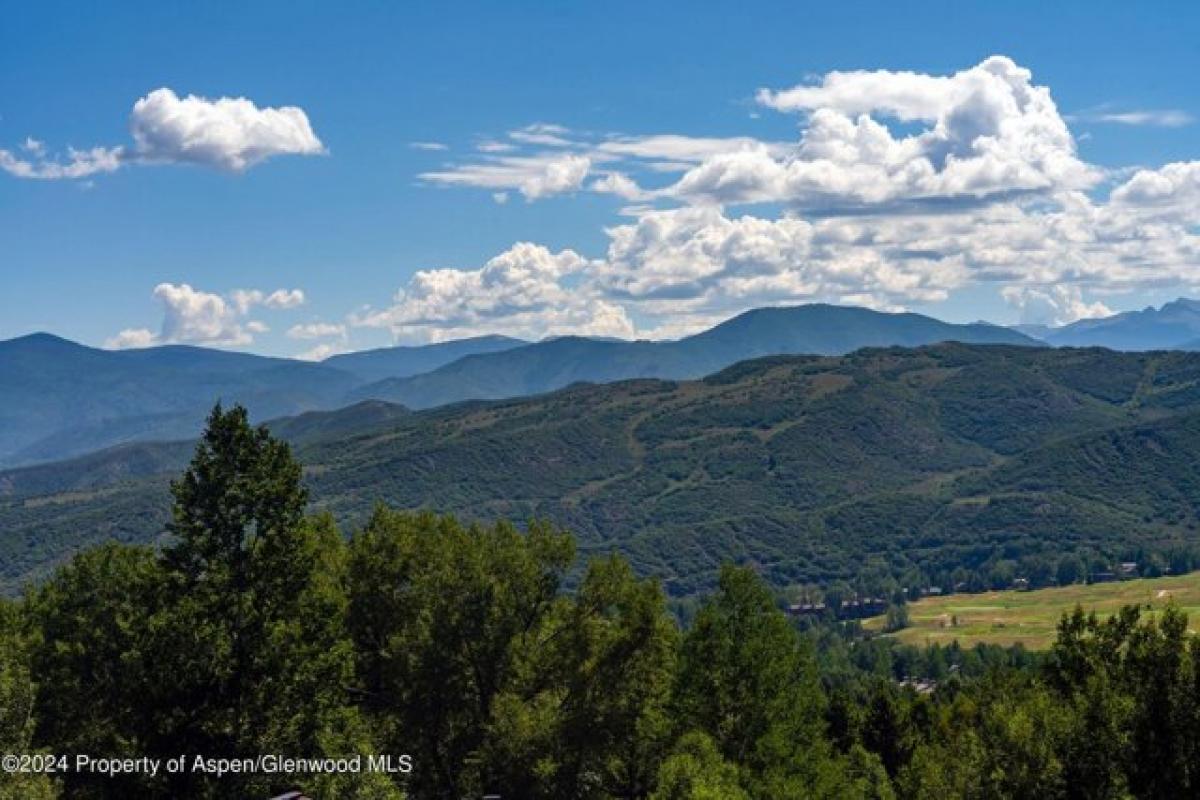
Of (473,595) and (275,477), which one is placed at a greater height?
(275,477)

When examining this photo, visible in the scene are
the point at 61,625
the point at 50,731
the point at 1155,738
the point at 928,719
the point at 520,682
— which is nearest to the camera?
the point at 1155,738

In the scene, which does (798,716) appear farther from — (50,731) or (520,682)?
(50,731)

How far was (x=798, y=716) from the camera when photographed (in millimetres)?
48219

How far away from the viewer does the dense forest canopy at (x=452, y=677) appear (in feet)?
109

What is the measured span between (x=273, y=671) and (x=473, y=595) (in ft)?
39.8

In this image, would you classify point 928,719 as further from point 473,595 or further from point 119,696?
point 119,696

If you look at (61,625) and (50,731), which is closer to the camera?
(50,731)

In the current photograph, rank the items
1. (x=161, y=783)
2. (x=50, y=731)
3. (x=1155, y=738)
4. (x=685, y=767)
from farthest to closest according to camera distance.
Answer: (x=50, y=731) < (x=685, y=767) < (x=161, y=783) < (x=1155, y=738)

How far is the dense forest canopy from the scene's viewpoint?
109 ft

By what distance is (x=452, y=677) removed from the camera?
153 ft

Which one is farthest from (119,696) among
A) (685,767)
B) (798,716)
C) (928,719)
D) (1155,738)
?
(928,719)

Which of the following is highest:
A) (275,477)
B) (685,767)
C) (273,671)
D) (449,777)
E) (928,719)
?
(275,477)

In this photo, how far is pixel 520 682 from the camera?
47.8 metres

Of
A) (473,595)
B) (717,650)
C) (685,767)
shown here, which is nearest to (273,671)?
(473,595)
